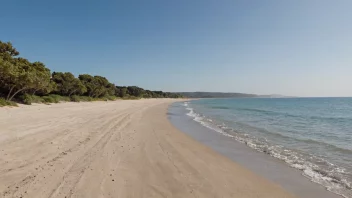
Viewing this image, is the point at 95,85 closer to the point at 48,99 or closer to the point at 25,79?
the point at 48,99

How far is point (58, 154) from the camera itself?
713 centimetres

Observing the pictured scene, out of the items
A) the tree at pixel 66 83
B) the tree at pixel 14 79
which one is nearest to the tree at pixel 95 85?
the tree at pixel 66 83

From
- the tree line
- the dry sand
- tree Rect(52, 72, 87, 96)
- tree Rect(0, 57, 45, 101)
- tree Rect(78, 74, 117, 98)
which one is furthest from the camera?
tree Rect(78, 74, 117, 98)

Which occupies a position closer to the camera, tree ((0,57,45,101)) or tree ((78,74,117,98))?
tree ((0,57,45,101))

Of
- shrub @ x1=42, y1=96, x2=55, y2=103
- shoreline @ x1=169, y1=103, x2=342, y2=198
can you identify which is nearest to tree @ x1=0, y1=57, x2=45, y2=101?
shrub @ x1=42, y1=96, x2=55, y2=103

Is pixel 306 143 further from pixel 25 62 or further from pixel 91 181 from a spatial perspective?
pixel 25 62

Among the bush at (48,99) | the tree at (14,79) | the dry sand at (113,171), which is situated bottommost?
the dry sand at (113,171)

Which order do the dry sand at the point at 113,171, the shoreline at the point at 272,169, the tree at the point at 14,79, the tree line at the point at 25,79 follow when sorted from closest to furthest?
1. the dry sand at the point at 113,171
2. the shoreline at the point at 272,169
3. the tree at the point at 14,79
4. the tree line at the point at 25,79

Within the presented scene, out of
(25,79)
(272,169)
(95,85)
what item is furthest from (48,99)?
(272,169)

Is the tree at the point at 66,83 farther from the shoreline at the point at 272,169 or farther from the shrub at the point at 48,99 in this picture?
the shoreline at the point at 272,169

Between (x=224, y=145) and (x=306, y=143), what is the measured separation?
188 inches

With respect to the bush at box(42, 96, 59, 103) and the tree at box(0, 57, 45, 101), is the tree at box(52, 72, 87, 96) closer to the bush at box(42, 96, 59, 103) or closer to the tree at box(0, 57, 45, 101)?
the bush at box(42, 96, 59, 103)

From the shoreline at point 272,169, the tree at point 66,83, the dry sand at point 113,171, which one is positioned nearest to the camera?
the dry sand at point 113,171

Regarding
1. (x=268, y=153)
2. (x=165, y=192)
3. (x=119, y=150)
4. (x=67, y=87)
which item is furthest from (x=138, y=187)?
(x=67, y=87)
